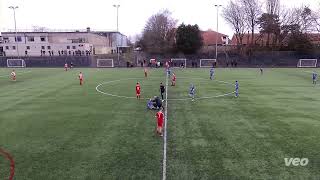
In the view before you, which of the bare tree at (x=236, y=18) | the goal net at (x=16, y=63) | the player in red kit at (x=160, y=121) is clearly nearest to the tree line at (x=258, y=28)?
the bare tree at (x=236, y=18)

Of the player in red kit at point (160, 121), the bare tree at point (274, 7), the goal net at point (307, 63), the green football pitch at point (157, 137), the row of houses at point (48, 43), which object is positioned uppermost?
the bare tree at point (274, 7)

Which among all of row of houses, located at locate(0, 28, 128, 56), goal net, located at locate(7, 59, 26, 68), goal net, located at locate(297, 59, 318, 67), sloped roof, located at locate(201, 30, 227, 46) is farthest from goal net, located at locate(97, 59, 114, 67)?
goal net, located at locate(297, 59, 318, 67)

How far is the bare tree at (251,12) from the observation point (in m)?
77.8

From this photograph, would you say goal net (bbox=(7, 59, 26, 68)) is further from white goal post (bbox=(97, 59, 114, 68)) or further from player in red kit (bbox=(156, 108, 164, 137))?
player in red kit (bbox=(156, 108, 164, 137))

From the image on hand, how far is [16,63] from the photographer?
2817 inches

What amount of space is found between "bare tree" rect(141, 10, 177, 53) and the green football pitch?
54.6 meters

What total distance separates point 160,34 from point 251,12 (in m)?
24.5

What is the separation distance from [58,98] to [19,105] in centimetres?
393

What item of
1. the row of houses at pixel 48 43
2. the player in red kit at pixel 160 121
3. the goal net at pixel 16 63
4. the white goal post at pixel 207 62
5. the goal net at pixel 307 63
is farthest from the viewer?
the row of houses at pixel 48 43

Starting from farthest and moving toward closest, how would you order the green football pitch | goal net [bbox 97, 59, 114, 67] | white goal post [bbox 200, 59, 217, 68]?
1. goal net [bbox 97, 59, 114, 67]
2. white goal post [bbox 200, 59, 217, 68]
3. the green football pitch

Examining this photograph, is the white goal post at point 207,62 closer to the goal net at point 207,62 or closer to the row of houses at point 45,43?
the goal net at point 207,62

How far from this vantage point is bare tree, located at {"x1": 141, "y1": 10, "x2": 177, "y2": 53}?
267 feet

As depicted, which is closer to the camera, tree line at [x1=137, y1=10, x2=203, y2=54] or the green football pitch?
the green football pitch

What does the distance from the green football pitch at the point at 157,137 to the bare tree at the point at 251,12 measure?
177ft
